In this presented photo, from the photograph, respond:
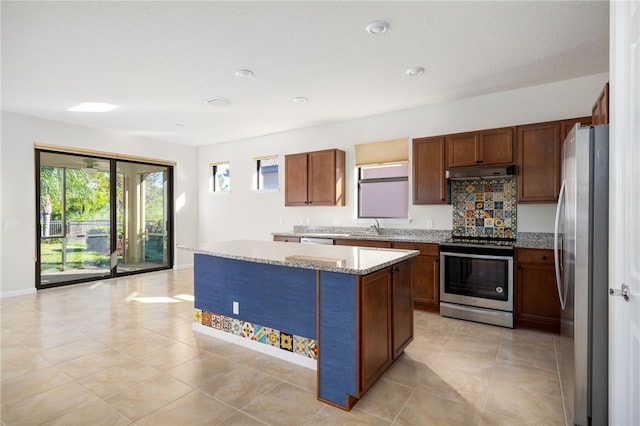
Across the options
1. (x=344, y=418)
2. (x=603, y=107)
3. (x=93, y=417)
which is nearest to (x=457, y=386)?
(x=344, y=418)

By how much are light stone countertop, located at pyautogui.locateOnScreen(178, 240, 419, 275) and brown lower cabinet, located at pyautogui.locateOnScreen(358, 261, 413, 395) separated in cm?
8

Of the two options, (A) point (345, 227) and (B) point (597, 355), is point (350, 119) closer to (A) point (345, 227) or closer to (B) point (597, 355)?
(A) point (345, 227)

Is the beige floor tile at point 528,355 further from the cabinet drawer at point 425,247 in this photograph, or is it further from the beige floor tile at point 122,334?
the beige floor tile at point 122,334

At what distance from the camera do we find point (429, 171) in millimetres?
4320

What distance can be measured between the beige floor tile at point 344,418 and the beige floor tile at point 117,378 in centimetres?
135

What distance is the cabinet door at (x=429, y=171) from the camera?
422 centimetres

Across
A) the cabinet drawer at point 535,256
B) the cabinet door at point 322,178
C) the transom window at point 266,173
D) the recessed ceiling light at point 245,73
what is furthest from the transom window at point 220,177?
the cabinet drawer at point 535,256

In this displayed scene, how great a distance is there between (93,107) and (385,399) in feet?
16.9

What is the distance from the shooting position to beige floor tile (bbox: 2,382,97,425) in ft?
6.48

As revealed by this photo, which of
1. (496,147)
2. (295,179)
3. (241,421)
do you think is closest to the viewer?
(241,421)

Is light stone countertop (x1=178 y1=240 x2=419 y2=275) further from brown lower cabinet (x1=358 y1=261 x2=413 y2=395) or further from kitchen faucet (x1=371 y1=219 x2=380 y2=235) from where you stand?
kitchen faucet (x1=371 y1=219 x2=380 y2=235)

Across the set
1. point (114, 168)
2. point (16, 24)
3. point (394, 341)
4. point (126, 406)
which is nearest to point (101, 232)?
point (114, 168)

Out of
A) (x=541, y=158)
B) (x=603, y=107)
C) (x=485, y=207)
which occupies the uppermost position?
(x=603, y=107)

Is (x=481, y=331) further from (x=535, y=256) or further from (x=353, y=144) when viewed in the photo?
(x=353, y=144)
